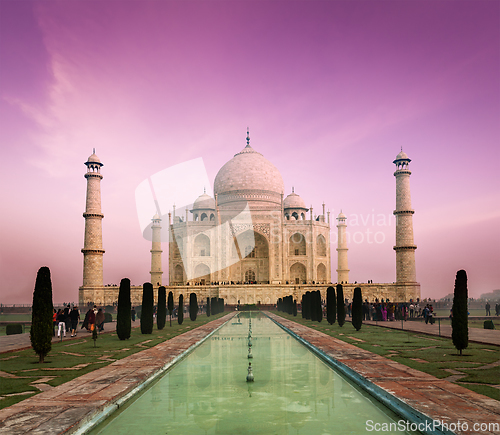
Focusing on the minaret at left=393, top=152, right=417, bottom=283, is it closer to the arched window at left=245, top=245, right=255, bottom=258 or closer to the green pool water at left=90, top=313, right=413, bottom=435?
the arched window at left=245, top=245, right=255, bottom=258

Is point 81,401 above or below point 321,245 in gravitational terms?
below

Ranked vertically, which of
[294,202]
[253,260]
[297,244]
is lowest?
[253,260]

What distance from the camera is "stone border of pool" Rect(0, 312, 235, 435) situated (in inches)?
153

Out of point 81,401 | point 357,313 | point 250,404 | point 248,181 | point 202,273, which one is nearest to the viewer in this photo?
point 81,401

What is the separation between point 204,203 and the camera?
43531 millimetres

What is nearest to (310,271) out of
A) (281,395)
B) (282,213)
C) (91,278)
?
(282,213)

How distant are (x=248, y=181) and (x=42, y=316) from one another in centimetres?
3489

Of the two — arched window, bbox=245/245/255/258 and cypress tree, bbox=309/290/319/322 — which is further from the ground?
arched window, bbox=245/245/255/258

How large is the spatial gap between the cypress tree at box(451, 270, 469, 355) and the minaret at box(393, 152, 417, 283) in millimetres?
24345

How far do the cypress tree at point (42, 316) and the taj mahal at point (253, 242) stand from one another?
2454 cm

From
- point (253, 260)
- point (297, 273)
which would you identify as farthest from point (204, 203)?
point (297, 273)

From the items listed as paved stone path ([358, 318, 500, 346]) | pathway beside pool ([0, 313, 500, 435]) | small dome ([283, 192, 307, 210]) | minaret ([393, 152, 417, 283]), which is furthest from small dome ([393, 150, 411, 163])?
pathway beside pool ([0, 313, 500, 435])

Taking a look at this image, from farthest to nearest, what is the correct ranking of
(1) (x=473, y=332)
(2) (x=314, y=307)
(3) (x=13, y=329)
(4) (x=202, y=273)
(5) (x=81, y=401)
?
1. (4) (x=202, y=273)
2. (2) (x=314, y=307)
3. (3) (x=13, y=329)
4. (1) (x=473, y=332)
5. (5) (x=81, y=401)

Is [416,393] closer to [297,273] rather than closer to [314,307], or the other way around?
[314,307]
